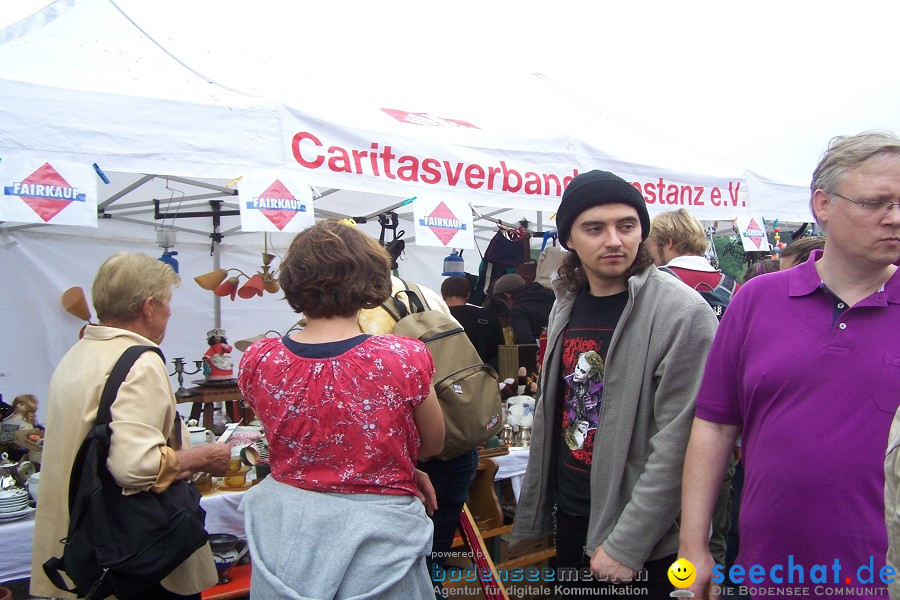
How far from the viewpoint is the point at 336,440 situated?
147 centimetres

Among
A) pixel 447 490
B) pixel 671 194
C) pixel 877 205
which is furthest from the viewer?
pixel 671 194

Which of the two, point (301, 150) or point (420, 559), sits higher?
point (301, 150)

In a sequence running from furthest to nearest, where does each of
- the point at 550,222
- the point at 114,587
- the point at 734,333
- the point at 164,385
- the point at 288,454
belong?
the point at 550,222 → the point at 164,385 → the point at 114,587 → the point at 288,454 → the point at 734,333

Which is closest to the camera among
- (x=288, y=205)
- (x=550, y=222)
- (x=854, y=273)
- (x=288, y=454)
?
(x=854, y=273)

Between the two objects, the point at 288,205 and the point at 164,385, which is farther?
the point at 288,205

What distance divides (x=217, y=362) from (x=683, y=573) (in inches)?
141

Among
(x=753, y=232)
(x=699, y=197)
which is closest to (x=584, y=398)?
(x=699, y=197)

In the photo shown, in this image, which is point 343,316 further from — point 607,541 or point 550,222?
point 550,222

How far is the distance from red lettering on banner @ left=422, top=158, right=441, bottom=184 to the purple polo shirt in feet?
7.61

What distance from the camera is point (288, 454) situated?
5.00ft

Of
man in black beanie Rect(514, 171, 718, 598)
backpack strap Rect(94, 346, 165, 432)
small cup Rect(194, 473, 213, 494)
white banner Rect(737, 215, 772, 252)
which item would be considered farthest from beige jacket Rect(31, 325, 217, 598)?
white banner Rect(737, 215, 772, 252)

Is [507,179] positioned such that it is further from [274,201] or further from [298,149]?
[274,201]

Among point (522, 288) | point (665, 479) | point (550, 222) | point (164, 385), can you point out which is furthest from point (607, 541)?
point (550, 222)

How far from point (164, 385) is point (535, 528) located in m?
1.17
